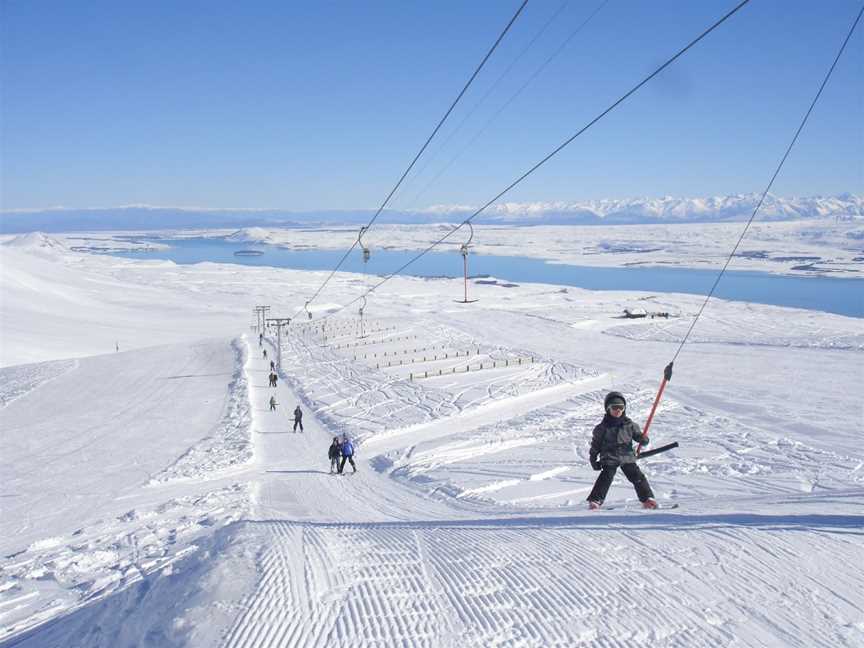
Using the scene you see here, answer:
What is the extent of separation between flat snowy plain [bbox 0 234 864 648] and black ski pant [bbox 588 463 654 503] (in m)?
0.24

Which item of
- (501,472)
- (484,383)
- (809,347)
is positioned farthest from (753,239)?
(501,472)

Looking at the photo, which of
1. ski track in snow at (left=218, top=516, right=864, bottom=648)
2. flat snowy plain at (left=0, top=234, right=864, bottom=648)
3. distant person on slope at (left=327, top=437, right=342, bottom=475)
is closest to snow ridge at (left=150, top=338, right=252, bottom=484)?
flat snowy plain at (left=0, top=234, right=864, bottom=648)

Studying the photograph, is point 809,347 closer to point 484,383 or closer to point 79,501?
point 484,383

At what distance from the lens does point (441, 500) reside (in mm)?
10516

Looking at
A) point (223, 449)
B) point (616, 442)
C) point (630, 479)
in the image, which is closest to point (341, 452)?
point (223, 449)

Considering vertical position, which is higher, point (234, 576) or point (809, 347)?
point (234, 576)

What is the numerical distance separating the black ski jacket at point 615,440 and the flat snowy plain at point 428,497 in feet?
1.90

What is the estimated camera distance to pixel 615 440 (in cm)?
604

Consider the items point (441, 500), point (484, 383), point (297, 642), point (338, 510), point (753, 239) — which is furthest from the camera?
point (753, 239)

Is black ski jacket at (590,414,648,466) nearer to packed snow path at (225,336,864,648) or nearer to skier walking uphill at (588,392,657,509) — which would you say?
skier walking uphill at (588,392,657,509)

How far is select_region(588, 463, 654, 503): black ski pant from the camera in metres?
6.31

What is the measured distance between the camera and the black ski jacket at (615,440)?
19.8ft

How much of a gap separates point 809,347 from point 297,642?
3858 cm

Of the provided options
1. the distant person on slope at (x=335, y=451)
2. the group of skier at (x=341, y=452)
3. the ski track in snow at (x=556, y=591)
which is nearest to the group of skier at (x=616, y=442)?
the ski track in snow at (x=556, y=591)
